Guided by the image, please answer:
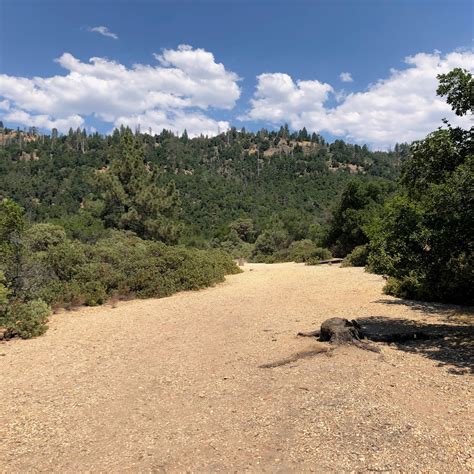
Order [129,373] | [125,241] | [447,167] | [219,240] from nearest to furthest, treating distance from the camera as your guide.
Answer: [129,373] < [447,167] < [125,241] < [219,240]

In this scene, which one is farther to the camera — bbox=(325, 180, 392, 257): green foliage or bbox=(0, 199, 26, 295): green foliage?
bbox=(325, 180, 392, 257): green foliage

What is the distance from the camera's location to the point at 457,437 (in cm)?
440

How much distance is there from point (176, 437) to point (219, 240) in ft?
178

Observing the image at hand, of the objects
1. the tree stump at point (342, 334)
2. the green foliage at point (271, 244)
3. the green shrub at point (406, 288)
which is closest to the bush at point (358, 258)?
the green shrub at point (406, 288)

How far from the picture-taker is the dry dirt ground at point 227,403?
429cm

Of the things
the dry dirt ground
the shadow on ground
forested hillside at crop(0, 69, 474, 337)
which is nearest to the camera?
the dry dirt ground

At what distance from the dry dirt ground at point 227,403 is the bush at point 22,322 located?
0.93ft

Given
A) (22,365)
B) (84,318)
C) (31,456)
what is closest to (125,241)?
(84,318)

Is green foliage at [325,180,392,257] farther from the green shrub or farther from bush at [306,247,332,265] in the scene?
the green shrub

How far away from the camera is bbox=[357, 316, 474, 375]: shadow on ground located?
23.1 ft

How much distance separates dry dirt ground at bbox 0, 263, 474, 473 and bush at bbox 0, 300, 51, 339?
0.28m

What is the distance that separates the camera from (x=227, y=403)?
5.72 m

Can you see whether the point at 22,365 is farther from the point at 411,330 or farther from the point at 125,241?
the point at 125,241

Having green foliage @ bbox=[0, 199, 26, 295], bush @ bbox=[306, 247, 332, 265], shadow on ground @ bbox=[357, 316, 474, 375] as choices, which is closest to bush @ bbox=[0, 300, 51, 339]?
green foliage @ bbox=[0, 199, 26, 295]
